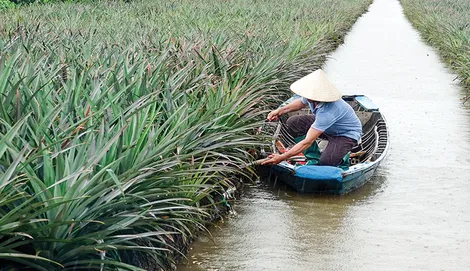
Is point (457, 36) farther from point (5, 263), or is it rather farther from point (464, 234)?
point (5, 263)

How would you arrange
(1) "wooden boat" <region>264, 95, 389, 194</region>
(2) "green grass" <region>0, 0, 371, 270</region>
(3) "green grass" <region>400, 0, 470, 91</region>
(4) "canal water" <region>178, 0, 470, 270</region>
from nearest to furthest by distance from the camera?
(2) "green grass" <region>0, 0, 371, 270</region>
(4) "canal water" <region>178, 0, 470, 270</region>
(1) "wooden boat" <region>264, 95, 389, 194</region>
(3) "green grass" <region>400, 0, 470, 91</region>

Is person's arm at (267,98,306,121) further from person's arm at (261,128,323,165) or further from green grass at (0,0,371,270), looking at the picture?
person's arm at (261,128,323,165)

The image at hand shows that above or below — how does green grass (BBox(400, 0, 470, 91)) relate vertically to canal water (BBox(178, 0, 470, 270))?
above

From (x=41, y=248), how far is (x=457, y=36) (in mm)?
14723

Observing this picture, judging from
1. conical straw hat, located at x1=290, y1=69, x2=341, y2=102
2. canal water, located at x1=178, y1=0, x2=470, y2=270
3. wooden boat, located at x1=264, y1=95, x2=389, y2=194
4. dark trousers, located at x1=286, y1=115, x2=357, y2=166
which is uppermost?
conical straw hat, located at x1=290, y1=69, x2=341, y2=102

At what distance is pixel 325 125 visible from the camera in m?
6.63

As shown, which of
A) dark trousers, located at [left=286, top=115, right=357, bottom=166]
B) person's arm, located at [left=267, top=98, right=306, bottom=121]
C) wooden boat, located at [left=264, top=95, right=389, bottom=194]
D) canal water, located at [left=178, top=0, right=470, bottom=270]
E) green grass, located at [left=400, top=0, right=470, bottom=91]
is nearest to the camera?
canal water, located at [left=178, top=0, right=470, bottom=270]

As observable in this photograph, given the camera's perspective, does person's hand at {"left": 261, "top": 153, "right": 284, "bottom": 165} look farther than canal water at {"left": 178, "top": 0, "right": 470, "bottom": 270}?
Yes

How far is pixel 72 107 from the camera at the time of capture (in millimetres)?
4840

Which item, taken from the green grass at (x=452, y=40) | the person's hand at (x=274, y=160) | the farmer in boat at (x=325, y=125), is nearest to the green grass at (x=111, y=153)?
the person's hand at (x=274, y=160)

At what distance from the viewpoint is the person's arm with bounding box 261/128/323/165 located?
648 centimetres

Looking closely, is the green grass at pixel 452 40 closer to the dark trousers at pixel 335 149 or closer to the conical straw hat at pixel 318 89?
the dark trousers at pixel 335 149

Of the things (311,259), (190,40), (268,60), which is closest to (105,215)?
(311,259)

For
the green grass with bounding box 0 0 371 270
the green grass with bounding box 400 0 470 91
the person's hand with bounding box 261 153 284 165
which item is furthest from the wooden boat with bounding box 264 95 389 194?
the green grass with bounding box 400 0 470 91
